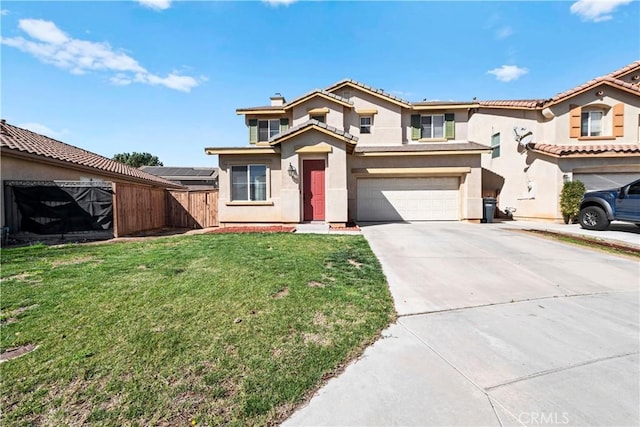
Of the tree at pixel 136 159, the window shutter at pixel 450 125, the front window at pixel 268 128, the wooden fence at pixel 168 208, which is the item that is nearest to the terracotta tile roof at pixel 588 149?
the window shutter at pixel 450 125

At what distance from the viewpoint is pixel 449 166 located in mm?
13578

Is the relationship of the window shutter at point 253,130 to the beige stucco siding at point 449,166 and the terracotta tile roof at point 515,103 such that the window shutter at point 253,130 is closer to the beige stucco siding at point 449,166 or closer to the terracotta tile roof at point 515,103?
the beige stucco siding at point 449,166

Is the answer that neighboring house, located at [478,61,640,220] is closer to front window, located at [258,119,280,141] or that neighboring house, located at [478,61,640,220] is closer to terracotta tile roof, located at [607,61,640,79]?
terracotta tile roof, located at [607,61,640,79]

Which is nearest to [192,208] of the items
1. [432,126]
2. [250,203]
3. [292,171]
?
[250,203]

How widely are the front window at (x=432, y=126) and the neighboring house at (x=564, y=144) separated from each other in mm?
2513

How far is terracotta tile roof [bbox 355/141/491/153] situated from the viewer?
44.1 ft

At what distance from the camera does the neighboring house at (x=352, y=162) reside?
1199cm

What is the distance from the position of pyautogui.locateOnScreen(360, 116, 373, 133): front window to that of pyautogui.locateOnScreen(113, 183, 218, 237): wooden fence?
8.53 meters

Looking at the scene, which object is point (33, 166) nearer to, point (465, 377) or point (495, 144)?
point (465, 377)

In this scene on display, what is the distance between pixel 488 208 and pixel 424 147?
13.9ft

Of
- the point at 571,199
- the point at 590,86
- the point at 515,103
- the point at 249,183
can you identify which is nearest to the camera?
the point at 249,183

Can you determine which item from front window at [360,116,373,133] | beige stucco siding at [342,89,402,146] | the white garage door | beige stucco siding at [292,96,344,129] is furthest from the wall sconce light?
front window at [360,116,373,133]

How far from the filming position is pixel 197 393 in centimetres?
228

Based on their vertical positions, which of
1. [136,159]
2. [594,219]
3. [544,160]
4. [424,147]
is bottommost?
[594,219]
